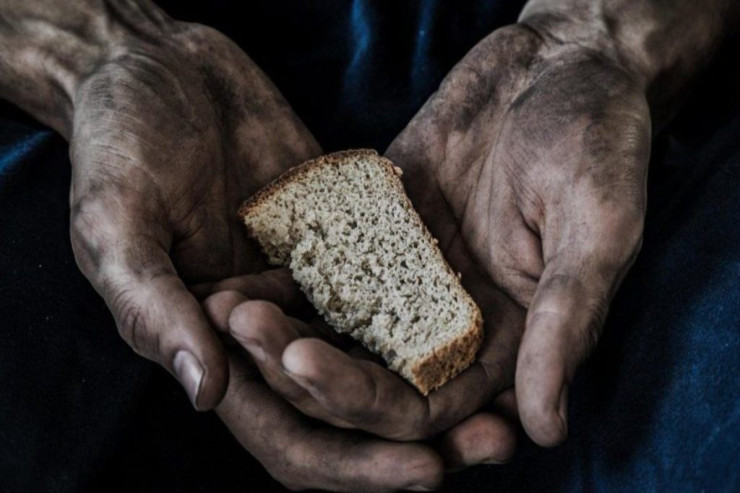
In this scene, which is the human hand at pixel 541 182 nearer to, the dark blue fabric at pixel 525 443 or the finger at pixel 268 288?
the dark blue fabric at pixel 525 443

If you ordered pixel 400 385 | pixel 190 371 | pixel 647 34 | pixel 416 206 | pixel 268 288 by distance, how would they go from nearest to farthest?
1. pixel 190 371
2. pixel 400 385
3. pixel 268 288
4. pixel 416 206
5. pixel 647 34

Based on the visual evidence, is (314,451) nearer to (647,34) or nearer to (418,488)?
(418,488)

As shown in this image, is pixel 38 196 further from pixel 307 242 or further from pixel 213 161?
pixel 307 242

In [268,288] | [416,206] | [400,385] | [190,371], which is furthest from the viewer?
[416,206]

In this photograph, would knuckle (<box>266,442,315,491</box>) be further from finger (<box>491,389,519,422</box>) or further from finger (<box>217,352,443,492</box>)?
finger (<box>491,389,519,422</box>)

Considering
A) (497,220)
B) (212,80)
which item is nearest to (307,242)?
(497,220)

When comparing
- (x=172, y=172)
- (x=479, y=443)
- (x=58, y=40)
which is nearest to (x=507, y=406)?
(x=479, y=443)

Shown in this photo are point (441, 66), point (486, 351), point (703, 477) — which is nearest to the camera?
point (703, 477)
